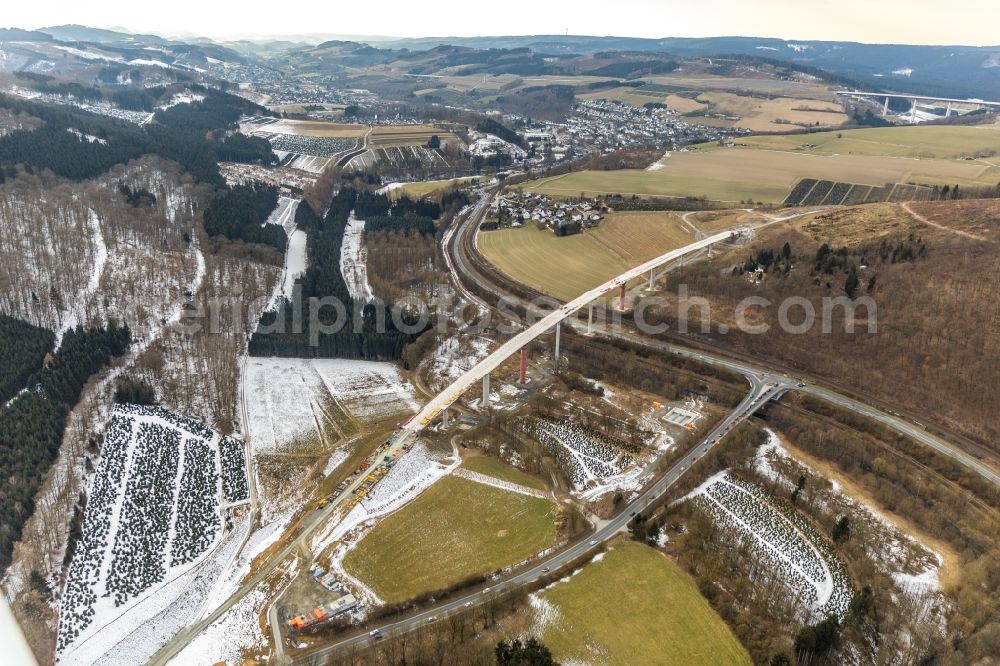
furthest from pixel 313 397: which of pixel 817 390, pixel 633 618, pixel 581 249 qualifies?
pixel 817 390

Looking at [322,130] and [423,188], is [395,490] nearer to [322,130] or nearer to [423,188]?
[423,188]

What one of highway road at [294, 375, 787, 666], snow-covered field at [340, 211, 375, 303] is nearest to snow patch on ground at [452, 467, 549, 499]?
highway road at [294, 375, 787, 666]

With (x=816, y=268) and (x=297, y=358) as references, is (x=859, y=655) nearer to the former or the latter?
(x=816, y=268)

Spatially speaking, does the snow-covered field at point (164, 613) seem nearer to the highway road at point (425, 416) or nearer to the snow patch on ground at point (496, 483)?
the highway road at point (425, 416)

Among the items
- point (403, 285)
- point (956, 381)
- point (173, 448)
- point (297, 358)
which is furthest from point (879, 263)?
point (173, 448)

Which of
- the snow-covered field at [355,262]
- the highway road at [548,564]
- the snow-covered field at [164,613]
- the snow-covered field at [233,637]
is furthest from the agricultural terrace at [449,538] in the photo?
the snow-covered field at [355,262]
